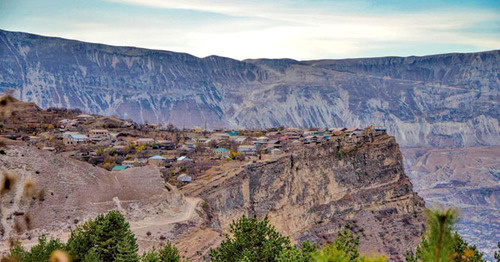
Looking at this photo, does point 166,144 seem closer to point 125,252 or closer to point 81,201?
point 81,201

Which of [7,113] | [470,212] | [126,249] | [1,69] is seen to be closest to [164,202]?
[126,249]

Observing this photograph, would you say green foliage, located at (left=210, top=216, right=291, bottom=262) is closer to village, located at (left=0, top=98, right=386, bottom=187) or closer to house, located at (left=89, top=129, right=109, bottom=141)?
village, located at (left=0, top=98, right=386, bottom=187)

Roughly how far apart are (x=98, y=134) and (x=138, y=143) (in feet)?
19.6

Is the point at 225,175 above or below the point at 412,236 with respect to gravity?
above

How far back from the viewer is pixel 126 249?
81.1 feet

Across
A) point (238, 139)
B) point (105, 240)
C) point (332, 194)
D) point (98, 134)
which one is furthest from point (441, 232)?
point (238, 139)

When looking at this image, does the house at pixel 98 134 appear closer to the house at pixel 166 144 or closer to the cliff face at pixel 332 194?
the house at pixel 166 144

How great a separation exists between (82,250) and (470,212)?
111515mm

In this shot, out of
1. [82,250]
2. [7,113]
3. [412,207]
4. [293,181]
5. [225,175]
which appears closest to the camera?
[7,113]

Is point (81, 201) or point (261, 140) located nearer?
A: point (81, 201)

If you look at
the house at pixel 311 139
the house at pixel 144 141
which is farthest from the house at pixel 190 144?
the house at pixel 311 139

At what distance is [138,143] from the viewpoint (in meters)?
69.9

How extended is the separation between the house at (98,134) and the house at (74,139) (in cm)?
167

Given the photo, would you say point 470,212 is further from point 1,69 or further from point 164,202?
point 1,69
